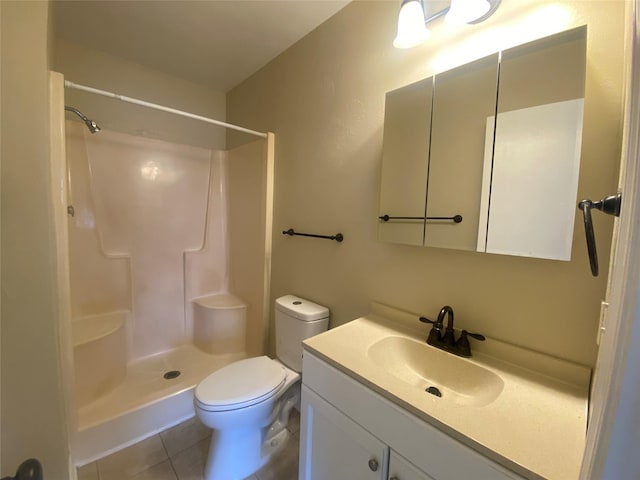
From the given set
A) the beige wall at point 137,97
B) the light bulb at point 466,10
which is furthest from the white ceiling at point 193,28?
the light bulb at point 466,10

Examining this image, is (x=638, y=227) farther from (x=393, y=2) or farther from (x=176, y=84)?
(x=176, y=84)

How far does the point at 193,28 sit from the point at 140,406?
2330mm

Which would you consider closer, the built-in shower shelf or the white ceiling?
the white ceiling

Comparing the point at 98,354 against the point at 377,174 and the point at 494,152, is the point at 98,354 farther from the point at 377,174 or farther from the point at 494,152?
the point at 494,152

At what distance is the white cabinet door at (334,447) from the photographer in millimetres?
801

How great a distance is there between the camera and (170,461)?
141 centimetres

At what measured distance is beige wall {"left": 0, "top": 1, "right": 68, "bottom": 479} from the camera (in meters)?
0.86

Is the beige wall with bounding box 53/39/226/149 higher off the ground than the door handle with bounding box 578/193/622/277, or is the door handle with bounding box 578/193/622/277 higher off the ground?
the beige wall with bounding box 53/39/226/149

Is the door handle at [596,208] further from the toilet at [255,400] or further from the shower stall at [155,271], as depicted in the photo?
the shower stall at [155,271]

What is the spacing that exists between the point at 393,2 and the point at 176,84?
1922 millimetres

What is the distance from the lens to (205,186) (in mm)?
2402

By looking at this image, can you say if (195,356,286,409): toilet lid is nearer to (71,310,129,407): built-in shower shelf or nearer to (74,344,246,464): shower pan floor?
(74,344,246,464): shower pan floor

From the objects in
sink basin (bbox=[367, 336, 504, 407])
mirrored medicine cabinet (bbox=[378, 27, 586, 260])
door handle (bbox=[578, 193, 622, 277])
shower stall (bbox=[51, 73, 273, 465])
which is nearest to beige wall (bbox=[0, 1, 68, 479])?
shower stall (bbox=[51, 73, 273, 465])

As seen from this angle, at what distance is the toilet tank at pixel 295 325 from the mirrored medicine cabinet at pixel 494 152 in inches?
25.7
